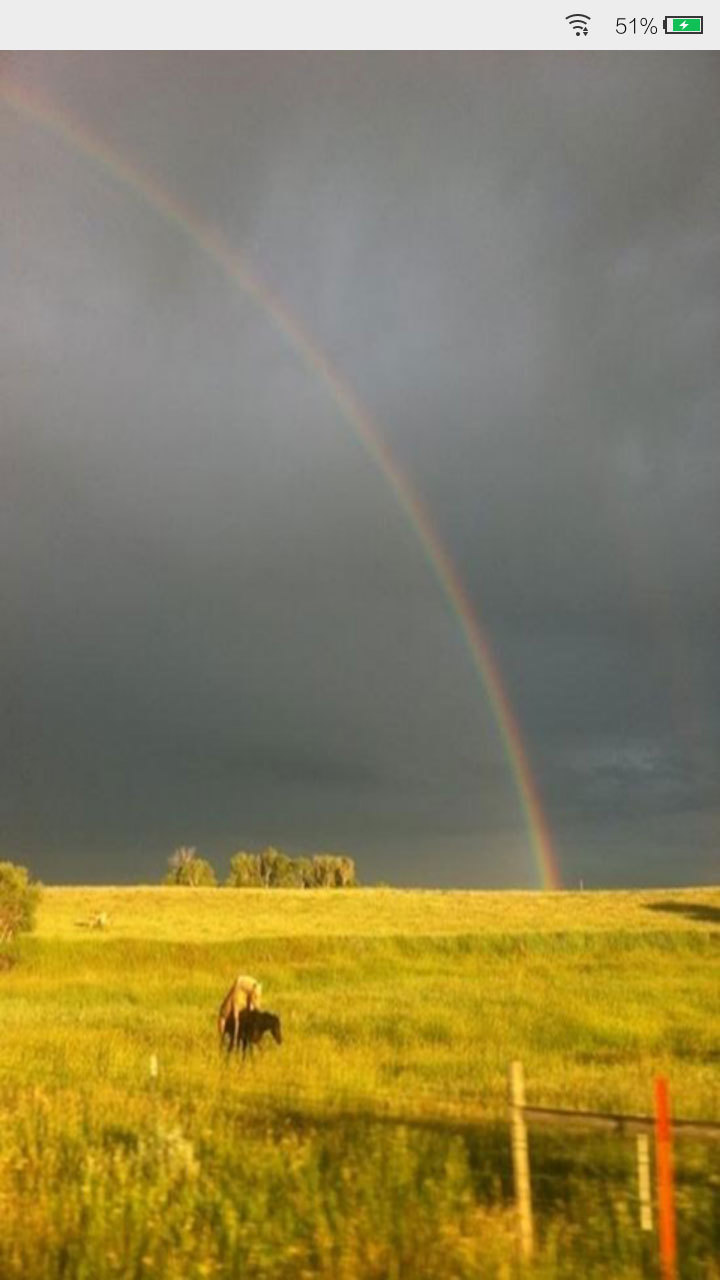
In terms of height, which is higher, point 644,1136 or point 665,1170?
point 644,1136

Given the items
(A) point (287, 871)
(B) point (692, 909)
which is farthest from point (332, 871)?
(B) point (692, 909)

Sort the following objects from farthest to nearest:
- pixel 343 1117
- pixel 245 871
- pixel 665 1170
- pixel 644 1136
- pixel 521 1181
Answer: pixel 245 871, pixel 343 1117, pixel 521 1181, pixel 644 1136, pixel 665 1170

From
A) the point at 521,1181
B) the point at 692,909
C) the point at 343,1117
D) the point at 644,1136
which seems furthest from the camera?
the point at 692,909

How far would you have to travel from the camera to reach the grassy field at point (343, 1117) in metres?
7.76

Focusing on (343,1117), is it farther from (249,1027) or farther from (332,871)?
(332,871)

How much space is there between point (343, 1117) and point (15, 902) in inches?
1865

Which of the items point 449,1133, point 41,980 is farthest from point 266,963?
point 449,1133

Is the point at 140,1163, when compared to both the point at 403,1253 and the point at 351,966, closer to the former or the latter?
the point at 403,1253

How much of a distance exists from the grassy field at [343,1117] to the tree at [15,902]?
34.3ft

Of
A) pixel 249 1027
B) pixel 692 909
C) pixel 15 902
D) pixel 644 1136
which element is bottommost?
pixel 644 1136

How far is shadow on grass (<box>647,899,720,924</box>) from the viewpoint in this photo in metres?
64.0

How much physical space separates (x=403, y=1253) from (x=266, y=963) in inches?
1666

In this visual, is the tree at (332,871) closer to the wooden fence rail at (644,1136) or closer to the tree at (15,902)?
the tree at (15,902)

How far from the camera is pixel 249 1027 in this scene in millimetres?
21922
